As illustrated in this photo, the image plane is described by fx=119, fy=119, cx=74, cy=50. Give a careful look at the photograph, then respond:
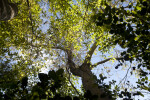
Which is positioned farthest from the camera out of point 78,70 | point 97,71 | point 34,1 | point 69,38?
point 34,1

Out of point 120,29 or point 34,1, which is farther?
point 34,1

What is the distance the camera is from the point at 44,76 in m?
2.60

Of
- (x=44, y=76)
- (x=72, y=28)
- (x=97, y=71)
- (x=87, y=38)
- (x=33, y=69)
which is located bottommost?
(x=44, y=76)

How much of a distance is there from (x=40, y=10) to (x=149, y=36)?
8.46 meters

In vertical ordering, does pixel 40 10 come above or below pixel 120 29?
above

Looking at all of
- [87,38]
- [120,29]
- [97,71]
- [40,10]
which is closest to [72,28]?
[87,38]

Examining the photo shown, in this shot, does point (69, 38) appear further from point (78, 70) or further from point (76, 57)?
point (78, 70)

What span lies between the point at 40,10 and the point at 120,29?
8.03m

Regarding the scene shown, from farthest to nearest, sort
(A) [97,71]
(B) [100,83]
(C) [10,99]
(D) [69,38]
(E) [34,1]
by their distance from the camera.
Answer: (E) [34,1] < (D) [69,38] < (A) [97,71] < (B) [100,83] < (C) [10,99]

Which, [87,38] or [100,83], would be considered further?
[87,38]

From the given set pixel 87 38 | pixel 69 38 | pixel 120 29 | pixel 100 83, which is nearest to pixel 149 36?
pixel 120 29

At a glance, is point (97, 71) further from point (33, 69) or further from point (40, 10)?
point (40, 10)

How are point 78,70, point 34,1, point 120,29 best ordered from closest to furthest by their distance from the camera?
point 120,29 < point 78,70 < point 34,1

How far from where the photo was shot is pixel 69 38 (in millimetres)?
9359
